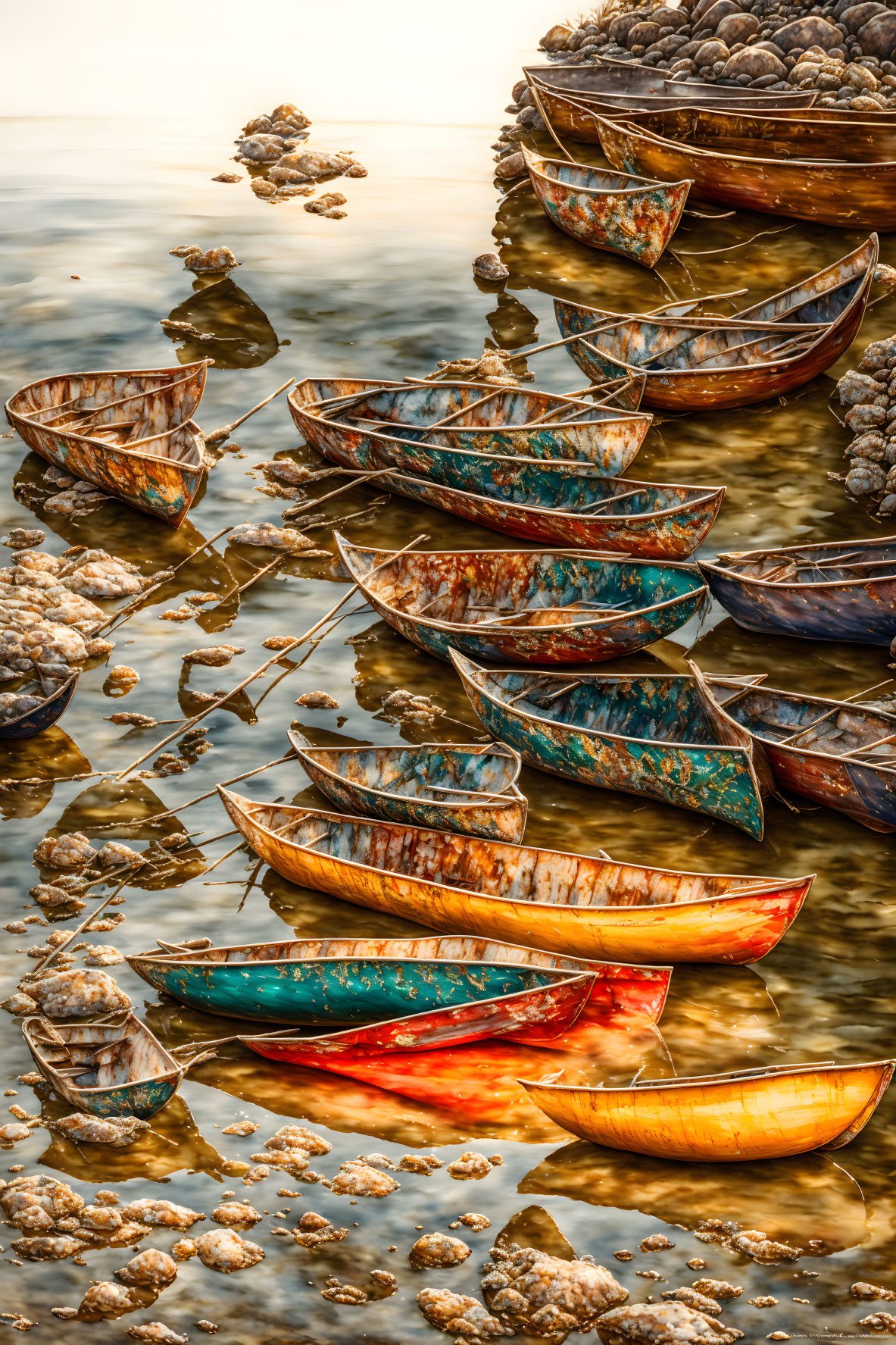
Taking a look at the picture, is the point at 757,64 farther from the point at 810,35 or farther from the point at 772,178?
the point at 772,178

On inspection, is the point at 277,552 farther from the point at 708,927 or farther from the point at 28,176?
the point at 28,176

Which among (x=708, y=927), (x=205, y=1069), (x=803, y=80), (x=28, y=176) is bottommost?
(x=205, y=1069)

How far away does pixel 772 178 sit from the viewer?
17.6 metres

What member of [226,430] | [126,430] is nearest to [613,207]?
[226,430]

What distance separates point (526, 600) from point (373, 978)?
15.9ft

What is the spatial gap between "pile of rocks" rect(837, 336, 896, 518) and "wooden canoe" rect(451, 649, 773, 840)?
4040mm

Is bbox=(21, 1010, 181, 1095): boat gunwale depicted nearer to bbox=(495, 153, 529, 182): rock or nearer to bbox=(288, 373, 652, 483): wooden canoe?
bbox=(288, 373, 652, 483): wooden canoe

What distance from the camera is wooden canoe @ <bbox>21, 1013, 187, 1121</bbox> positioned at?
6797 mm

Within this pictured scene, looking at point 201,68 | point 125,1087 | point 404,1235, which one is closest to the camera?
point 404,1235

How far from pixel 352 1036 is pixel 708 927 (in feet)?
6.76

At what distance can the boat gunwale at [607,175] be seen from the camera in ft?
54.5

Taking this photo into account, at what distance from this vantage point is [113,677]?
10.8 meters

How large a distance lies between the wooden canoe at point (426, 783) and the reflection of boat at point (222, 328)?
7.47 metres

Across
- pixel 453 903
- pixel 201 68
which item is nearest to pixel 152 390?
pixel 453 903
